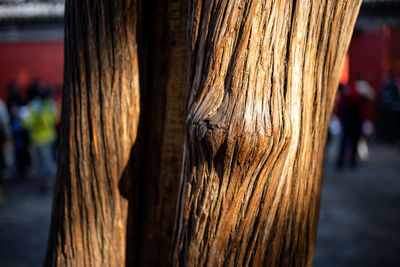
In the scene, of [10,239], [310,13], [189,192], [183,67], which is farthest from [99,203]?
[10,239]

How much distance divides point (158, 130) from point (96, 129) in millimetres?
233

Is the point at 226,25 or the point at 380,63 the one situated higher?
the point at 380,63

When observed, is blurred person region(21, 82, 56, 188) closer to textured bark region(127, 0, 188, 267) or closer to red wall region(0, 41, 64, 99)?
textured bark region(127, 0, 188, 267)

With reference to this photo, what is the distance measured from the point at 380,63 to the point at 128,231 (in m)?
10.6

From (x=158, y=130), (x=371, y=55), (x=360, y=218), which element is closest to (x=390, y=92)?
(x=371, y=55)

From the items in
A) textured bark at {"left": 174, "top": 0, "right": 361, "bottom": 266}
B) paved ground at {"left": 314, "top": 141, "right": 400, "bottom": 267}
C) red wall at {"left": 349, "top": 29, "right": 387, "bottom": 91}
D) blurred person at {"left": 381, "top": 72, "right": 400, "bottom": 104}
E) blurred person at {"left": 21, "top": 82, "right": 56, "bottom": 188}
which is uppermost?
red wall at {"left": 349, "top": 29, "right": 387, "bottom": 91}

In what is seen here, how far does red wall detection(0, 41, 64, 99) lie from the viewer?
11.8 meters

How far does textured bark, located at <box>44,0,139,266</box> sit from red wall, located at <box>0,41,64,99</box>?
1148cm

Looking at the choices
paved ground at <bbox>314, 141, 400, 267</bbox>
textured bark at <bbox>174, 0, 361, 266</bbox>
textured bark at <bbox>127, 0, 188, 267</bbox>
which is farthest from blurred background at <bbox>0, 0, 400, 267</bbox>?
textured bark at <bbox>174, 0, 361, 266</bbox>

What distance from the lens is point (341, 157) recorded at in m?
6.19

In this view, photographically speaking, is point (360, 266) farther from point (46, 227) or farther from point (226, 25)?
point (46, 227)

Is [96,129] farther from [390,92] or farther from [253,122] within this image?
[390,92]

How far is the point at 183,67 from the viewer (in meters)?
1.23

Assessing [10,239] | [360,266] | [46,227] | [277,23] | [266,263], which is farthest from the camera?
[46,227]
